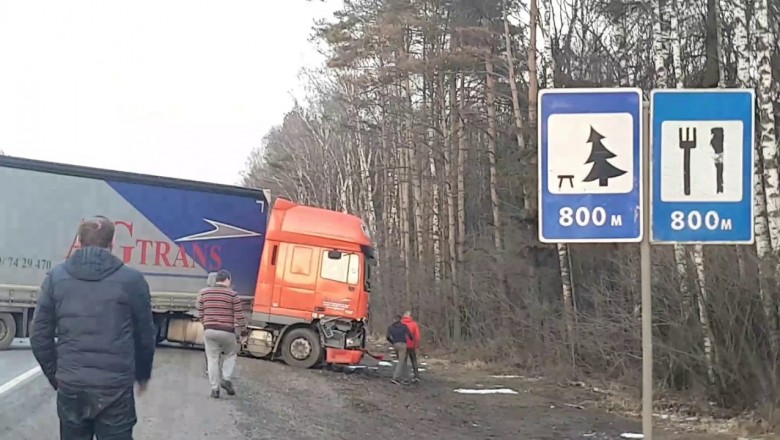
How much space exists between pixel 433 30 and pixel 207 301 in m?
20.5

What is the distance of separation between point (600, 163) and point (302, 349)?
1813 centimetres

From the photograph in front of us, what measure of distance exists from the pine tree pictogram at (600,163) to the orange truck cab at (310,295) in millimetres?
17736

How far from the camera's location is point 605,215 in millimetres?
5156

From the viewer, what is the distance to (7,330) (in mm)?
21641

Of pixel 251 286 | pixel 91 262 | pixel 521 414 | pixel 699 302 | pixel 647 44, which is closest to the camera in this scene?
pixel 91 262

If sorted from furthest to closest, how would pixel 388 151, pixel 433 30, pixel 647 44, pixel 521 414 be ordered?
pixel 388 151
pixel 433 30
pixel 647 44
pixel 521 414

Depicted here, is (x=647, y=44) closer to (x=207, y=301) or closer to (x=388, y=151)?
(x=207, y=301)

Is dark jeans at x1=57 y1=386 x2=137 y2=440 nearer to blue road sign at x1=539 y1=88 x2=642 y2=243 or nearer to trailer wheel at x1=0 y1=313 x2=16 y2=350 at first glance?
blue road sign at x1=539 y1=88 x2=642 y2=243

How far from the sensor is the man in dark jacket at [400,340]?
2227cm

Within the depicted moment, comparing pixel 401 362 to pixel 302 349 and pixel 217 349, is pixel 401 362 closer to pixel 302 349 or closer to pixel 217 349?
pixel 302 349

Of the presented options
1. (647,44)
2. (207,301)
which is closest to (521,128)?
(647,44)

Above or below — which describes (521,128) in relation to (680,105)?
above

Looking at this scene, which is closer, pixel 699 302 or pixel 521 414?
pixel 699 302

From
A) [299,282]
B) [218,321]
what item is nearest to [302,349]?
[299,282]
